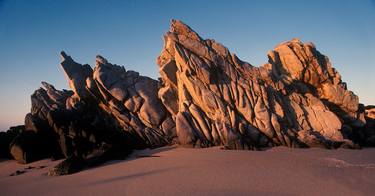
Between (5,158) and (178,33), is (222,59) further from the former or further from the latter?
(5,158)

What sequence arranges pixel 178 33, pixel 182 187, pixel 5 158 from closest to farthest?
pixel 182 187, pixel 5 158, pixel 178 33

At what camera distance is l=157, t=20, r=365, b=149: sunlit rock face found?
55.3ft

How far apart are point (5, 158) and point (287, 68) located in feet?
74.2

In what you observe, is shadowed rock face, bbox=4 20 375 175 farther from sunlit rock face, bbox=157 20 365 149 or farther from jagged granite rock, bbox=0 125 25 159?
jagged granite rock, bbox=0 125 25 159

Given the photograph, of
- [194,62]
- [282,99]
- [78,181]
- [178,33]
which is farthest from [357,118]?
[78,181]

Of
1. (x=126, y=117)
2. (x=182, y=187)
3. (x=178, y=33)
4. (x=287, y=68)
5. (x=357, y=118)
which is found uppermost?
(x=178, y=33)

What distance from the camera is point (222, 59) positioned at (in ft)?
66.0

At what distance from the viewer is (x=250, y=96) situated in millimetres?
18578

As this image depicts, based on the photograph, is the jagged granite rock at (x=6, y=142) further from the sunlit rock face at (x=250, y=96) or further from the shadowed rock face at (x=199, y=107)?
the sunlit rock face at (x=250, y=96)

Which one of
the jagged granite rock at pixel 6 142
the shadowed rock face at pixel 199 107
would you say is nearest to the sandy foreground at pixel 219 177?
the shadowed rock face at pixel 199 107

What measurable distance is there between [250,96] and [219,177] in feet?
33.8

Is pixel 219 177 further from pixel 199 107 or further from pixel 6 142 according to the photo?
pixel 6 142

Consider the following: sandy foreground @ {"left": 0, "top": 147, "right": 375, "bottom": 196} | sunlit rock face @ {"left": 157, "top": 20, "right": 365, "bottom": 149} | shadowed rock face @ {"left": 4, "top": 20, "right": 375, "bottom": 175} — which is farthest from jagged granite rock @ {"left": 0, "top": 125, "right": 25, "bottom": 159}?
sunlit rock face @ {"left": 157, "top": 20, "right": 365, "bottom": 149}

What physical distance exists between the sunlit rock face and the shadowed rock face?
0.23 feet
